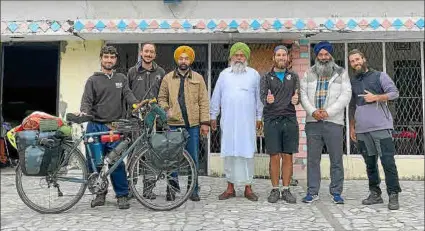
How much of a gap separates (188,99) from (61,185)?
170 cm

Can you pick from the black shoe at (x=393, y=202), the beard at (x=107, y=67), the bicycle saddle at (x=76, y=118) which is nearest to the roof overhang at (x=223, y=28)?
the beard at (x=107, y=67)

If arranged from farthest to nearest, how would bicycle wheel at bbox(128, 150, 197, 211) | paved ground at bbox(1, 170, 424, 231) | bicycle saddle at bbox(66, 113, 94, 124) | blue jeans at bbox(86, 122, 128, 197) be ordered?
blue jeans at bbox(86, 122, 128, 197) < bicycle wheel at bbox(128, 150, 197, 211) < bicycle saddle at bbox(66, 113, 94, 124) < paved ground at bbox(1, 170, 424, 231)

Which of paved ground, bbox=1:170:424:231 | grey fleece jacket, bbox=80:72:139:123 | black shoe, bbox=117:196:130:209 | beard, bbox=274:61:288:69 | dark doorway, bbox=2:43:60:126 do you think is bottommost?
paved ground, bbox=1:170:424:231

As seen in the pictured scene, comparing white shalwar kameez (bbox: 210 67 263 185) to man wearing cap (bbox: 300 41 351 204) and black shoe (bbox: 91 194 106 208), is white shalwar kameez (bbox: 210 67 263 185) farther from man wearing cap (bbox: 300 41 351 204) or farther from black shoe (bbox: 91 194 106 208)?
black shoe (bbox: 91 194 106 208)

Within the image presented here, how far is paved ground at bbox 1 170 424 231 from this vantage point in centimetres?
412

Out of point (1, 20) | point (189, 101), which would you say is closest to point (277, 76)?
point (189, 101)

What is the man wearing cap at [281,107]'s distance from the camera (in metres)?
5.00

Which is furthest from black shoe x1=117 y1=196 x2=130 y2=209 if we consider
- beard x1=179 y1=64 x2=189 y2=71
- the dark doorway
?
the dark doorway

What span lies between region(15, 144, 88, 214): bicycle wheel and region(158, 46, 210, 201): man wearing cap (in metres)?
1.14

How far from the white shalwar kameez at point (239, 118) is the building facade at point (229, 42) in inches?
66.3

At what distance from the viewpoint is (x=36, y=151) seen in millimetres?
4320

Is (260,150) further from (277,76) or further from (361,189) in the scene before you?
(277,76)

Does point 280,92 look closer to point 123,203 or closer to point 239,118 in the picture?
point 239,118

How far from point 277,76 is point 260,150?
2407 millimetres
